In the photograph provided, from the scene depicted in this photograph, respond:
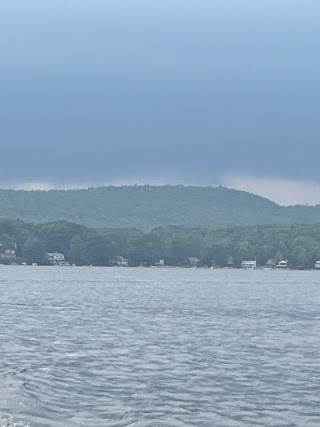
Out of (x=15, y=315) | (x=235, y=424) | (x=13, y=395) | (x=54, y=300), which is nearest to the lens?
(x=235, y=424)

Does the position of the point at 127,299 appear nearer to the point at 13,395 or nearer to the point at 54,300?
the point at 54,300

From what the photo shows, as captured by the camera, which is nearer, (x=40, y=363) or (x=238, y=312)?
(x=40, y=363)

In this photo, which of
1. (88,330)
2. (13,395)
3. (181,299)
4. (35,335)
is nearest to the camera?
(13,395)

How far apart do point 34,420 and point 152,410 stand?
408cm

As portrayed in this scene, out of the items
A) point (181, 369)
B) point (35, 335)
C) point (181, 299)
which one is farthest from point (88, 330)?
point (181, 299)

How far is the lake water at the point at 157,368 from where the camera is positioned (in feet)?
120

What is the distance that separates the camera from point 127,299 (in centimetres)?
10538

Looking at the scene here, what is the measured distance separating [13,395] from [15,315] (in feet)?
125

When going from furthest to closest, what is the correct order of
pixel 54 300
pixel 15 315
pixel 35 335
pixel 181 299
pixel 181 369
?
pixel 181 299, pixel 54 300, pixel 15 315, pixel 35 335, pixel 181 369

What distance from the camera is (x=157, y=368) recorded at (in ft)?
153

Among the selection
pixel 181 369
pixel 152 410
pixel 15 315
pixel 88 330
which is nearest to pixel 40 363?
pixel 181 369

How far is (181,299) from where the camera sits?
354 feet

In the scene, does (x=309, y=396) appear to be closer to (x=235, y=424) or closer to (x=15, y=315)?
(x=235, y=424)

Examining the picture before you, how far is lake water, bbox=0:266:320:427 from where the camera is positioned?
120ft
